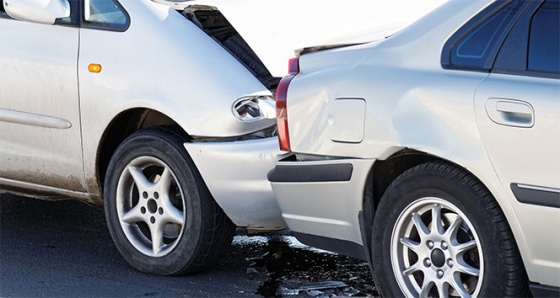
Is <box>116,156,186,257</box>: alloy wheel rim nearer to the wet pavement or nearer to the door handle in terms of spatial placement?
the wet pavement

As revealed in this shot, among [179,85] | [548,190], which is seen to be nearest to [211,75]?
[179,85]

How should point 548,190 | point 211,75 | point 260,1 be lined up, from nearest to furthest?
1. point 548,190
2. point 211,75
3. point 260,1

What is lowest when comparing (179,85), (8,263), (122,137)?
(8,263)

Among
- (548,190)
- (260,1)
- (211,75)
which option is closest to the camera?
(548,190)

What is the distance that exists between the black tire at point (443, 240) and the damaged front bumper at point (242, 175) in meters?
0.86

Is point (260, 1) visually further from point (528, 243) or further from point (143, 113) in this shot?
point (528, 243)

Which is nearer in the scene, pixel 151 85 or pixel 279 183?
pixel 279 183

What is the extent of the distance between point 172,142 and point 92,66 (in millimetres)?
640

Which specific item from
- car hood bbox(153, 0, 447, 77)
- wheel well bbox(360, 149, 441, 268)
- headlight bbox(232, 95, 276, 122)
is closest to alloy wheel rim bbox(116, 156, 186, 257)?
headlight bbox(232, 95, 276, 122)

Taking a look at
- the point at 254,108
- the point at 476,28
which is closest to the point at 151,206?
the point at 254,108

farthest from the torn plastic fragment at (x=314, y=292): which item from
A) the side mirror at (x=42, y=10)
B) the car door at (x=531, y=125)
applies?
the side mirror at (x=42, y=10)

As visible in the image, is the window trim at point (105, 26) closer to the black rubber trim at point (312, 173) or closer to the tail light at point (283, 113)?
the tail light at point (283, 113)

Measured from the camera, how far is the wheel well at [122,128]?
6.52m

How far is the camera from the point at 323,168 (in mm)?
5395
